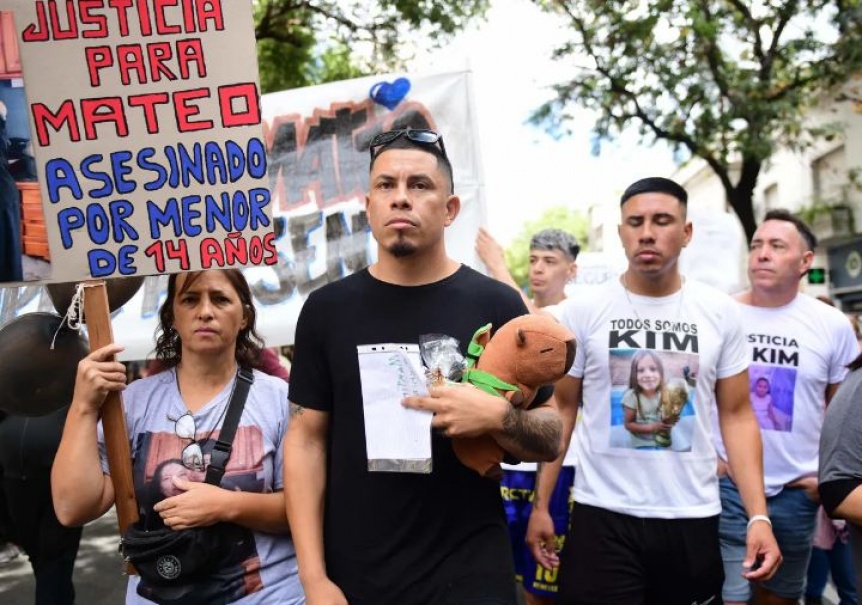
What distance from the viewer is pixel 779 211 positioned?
190 inches

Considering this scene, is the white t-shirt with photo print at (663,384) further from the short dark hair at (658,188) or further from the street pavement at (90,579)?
the street pavement at (90,579)

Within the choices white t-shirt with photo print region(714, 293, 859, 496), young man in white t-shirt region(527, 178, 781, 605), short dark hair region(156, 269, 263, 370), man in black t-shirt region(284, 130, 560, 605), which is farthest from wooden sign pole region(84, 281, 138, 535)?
white t-shirt with photo print region(714, 293, 859, 496)

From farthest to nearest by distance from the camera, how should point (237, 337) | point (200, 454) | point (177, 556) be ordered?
point (237, 337)
point (200, 454)
point (177, 556)

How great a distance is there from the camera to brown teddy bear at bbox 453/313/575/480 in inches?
88.8

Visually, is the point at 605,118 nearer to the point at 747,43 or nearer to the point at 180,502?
the point at 747,43

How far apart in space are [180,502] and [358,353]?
2.52 ft

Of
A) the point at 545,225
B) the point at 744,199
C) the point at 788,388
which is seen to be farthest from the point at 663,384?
the point at 545,225

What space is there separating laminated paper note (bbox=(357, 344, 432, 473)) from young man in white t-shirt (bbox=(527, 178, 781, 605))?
125 cm

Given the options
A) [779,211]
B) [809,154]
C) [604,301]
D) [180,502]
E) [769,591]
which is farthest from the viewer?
[809,154]

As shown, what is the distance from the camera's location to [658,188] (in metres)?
3.50

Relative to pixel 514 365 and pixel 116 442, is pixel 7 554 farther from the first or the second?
pixel 514 365

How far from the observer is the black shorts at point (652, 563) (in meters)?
3.23

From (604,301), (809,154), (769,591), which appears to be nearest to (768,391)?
(769,591)

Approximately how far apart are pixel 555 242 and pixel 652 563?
8.83 ft
